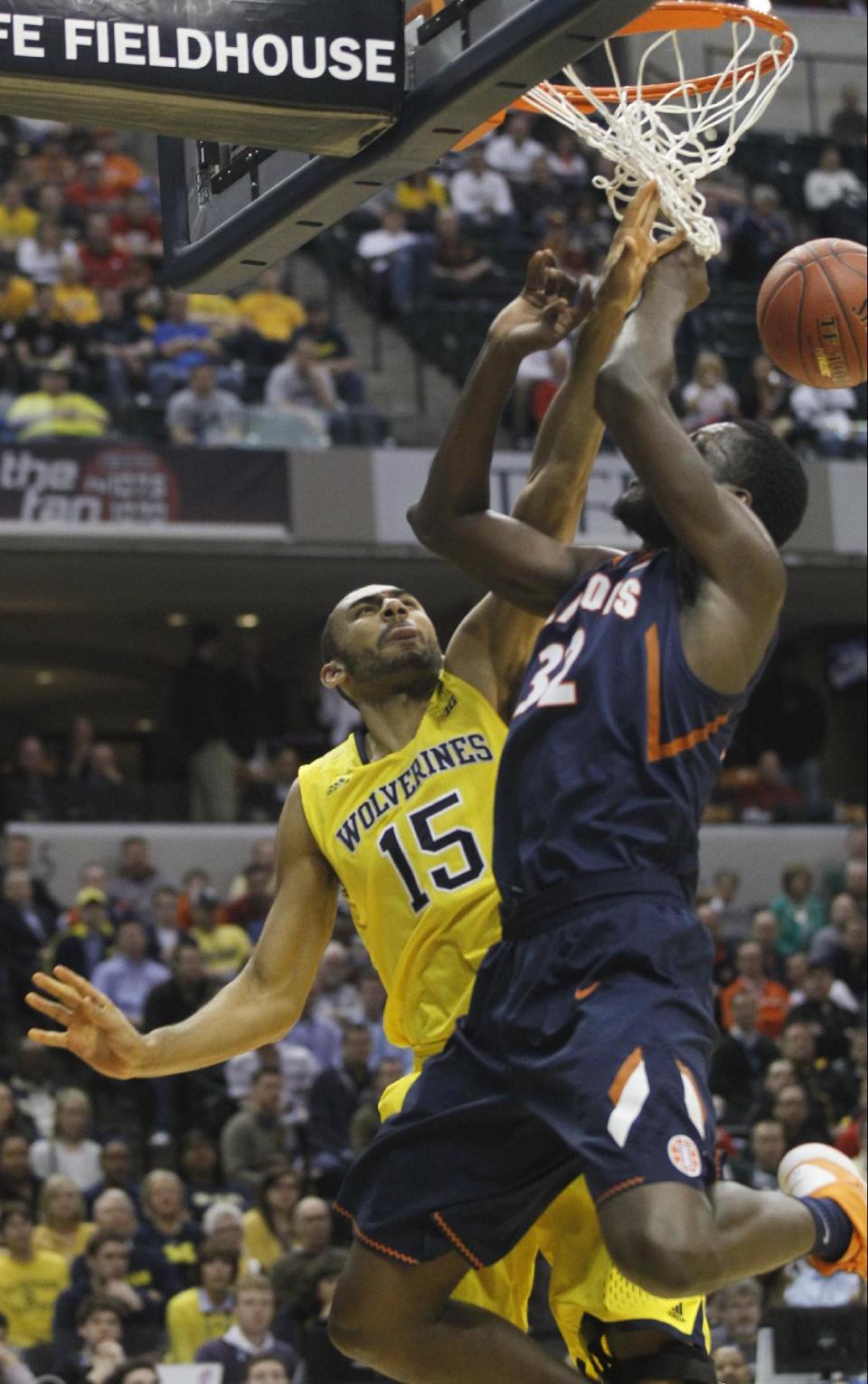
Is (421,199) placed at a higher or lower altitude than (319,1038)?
higher

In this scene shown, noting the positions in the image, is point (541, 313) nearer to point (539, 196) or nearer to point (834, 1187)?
point (834, 1187)

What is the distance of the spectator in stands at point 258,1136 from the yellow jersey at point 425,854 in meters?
7.13

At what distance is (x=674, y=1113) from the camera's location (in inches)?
167

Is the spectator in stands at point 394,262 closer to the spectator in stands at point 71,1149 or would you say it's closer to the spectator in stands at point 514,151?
the spectator in stands at point 514,151

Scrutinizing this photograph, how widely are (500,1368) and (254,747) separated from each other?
1339cm

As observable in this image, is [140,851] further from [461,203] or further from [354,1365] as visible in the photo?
[461,203]

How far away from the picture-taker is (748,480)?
4.59 m

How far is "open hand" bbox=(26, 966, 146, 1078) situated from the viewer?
5.03 metres

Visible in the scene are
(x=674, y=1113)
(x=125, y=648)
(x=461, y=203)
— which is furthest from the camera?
(x=125, y=648)

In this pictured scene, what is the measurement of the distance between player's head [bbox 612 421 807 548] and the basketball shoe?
1.46 meters

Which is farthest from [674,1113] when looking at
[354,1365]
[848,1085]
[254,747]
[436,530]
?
[254,747]

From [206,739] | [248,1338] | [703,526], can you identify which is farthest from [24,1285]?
[206,739]

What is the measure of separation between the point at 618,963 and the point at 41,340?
43.5 feet

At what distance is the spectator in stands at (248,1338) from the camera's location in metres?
9.75
